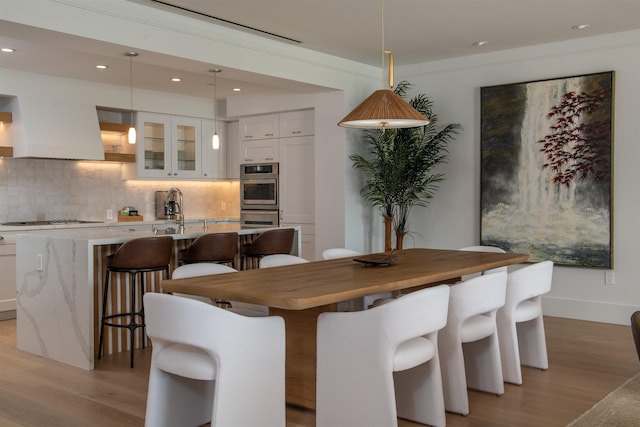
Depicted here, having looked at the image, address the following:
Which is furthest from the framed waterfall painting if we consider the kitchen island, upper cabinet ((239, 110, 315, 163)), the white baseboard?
the kitchen island

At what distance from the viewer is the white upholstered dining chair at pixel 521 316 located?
3992 millimetres

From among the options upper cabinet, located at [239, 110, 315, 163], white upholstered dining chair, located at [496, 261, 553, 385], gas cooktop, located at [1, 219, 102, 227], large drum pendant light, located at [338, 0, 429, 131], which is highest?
upper cabinet, located at [239, 110, 315, 163]

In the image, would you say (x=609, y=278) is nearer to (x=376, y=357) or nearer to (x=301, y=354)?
(x=301, y=354)

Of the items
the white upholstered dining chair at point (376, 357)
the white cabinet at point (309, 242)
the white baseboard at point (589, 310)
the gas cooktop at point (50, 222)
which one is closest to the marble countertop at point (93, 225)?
the gas cooktop at point (50, 222)

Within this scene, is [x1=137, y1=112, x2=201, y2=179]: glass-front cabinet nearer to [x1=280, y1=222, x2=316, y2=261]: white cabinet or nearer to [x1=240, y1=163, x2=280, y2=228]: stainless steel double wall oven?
[x1=240, y1=163, x2=280, y2=228]: stainless steel double wall oven

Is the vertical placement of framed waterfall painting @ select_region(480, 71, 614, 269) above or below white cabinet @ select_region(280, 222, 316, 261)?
above

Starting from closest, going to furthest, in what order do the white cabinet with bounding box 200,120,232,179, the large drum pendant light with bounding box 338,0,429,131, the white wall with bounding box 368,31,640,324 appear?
the large drum pendant light with bounding box 338,0,429,131
the white wall with bounding box 368,31,640,324
the white cabinet with bounding box 200,120,232,179

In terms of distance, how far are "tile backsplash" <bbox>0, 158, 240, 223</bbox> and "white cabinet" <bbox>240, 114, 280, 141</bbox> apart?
133 centimetres

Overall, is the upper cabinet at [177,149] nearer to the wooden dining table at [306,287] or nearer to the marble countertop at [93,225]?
the marble countertop at [93,225]

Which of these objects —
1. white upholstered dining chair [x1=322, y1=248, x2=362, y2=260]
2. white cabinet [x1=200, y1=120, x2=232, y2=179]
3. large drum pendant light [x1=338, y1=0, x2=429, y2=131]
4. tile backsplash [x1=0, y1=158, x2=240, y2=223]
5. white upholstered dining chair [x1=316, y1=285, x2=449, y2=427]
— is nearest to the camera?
white upholstered dining chair [x1=316, y1=285, x2=449, y2=427]

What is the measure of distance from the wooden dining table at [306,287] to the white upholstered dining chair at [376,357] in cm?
19

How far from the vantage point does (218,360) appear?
109 inches

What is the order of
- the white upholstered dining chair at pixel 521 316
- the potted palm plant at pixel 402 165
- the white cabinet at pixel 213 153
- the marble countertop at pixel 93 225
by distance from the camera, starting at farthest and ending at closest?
the white cabinet at pixel 213 153, the potted palm plant at pixel 402 165, the marble countertop at pixel 93 225, the white upholstered dining chair at pixel 521 316

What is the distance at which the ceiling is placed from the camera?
482 centimetres
